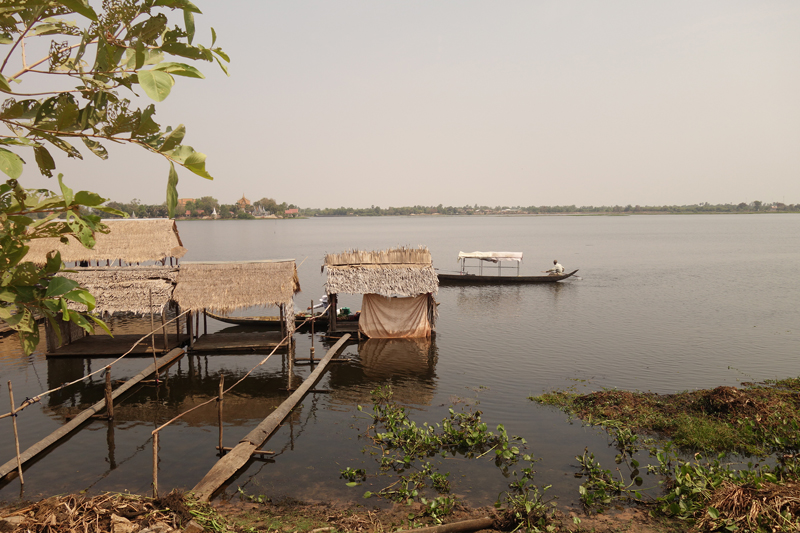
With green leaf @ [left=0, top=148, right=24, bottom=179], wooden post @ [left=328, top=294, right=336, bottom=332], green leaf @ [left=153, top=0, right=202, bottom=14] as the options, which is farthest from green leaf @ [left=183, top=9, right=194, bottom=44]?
wooden post @ [left=328, top=294, right=336, bottom=332]

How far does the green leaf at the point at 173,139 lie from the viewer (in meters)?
2.02

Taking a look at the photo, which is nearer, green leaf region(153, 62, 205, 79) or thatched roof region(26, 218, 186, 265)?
green leaf region(153, 62, 205, 79)

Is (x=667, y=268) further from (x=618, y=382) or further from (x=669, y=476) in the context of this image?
(x=669, y=476)

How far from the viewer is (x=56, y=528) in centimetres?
605

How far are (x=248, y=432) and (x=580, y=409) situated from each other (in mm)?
7806

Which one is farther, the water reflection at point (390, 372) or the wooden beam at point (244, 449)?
the water reflection at point (390, 372)

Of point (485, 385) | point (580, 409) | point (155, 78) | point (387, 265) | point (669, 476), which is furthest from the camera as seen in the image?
point (387, 265)

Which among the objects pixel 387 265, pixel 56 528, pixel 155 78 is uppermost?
pixel 155 78

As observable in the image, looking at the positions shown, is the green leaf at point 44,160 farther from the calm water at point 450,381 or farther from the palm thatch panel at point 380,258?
the palm thatch panel at point 380,258

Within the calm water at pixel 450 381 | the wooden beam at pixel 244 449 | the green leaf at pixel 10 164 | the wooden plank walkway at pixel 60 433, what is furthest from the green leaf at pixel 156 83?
the wooden plank walkway at pixel 60 433

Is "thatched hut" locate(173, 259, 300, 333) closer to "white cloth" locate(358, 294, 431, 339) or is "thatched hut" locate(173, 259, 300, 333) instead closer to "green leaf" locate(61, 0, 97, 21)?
"white cloth" locate(358, 294, 431, 339)

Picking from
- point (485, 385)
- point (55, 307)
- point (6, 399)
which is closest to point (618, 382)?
point (485, 385)

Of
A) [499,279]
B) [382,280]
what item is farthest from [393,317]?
[499,279]

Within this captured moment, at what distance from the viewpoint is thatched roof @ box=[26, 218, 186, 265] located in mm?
18438
